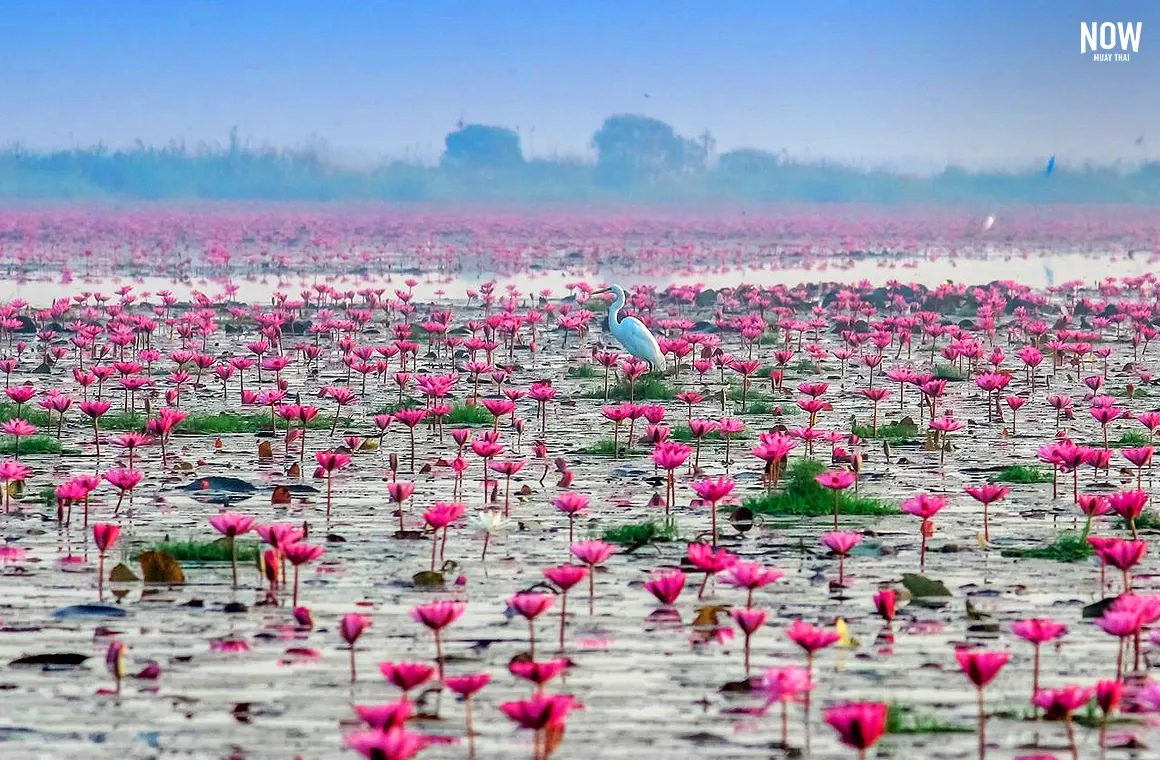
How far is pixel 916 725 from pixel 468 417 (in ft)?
27.6

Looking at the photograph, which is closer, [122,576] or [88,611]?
[88,611]

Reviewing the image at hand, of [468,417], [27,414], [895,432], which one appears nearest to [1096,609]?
[895,432]

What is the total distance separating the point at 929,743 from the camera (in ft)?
18.1

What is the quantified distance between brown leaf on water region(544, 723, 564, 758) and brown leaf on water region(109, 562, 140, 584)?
2984mm

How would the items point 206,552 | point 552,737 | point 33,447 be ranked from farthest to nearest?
1. point 33,447
2. point 206,552
3. point 552,737

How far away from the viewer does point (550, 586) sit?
7.62 m

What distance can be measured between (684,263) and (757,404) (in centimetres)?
3233

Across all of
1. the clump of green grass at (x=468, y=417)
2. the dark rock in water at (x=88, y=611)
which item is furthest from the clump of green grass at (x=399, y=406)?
the dark rock in water at (x=88, y=611)

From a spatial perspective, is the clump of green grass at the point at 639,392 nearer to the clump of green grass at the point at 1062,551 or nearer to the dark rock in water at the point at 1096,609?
the clump of green grass at the point at 1062,551

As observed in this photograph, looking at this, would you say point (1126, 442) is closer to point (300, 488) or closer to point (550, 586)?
point (300, 488)

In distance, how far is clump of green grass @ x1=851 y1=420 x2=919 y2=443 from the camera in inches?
500

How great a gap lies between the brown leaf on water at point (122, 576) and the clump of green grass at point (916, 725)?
3.39 meters

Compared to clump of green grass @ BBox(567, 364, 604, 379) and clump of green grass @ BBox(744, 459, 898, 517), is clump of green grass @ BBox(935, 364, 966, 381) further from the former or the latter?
clump of green grass @ BBox(744, 459, 898, 517)

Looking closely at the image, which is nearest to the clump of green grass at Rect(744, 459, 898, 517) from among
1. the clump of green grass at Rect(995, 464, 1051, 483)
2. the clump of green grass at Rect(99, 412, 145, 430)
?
the clump of green grass at Rect(995, 464, 1051, 483)
